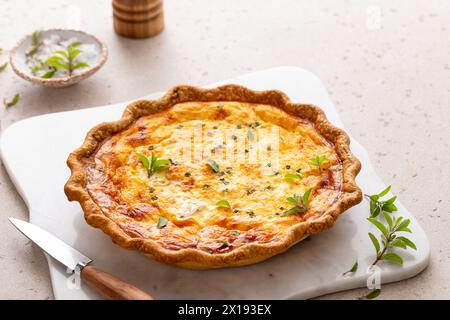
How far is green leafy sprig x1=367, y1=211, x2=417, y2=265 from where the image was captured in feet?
10.3

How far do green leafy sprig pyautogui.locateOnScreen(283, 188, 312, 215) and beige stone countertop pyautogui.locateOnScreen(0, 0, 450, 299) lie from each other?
61 cm

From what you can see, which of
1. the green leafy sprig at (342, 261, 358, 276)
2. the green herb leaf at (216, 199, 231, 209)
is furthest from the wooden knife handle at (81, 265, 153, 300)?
the green leafy sprig at (342, 261, 358, 276)

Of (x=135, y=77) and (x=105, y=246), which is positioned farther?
(x=135, y=77)

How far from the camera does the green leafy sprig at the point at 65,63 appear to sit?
4270 mm

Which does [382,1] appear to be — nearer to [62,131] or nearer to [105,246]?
[62,131]

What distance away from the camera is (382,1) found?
214 inches

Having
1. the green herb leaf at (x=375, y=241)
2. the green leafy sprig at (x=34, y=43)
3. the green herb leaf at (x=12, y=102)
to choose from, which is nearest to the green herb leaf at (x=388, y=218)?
the green herb leaf at (x=375, y=241)

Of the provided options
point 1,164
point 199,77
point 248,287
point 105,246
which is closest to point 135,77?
point 199,77

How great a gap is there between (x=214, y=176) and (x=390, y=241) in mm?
854

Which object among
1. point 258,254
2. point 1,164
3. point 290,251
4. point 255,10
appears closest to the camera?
point 258,254

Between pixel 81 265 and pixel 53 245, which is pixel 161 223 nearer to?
pixel 81 265

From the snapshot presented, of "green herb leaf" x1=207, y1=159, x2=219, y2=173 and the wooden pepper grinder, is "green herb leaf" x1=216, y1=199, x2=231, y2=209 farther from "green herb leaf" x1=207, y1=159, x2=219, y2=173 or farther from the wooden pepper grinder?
the wooden pepper grinder

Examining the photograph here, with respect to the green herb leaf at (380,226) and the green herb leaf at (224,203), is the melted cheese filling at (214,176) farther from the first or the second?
the green herb leaf at (380,226)

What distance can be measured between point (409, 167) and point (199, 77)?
148 cm
